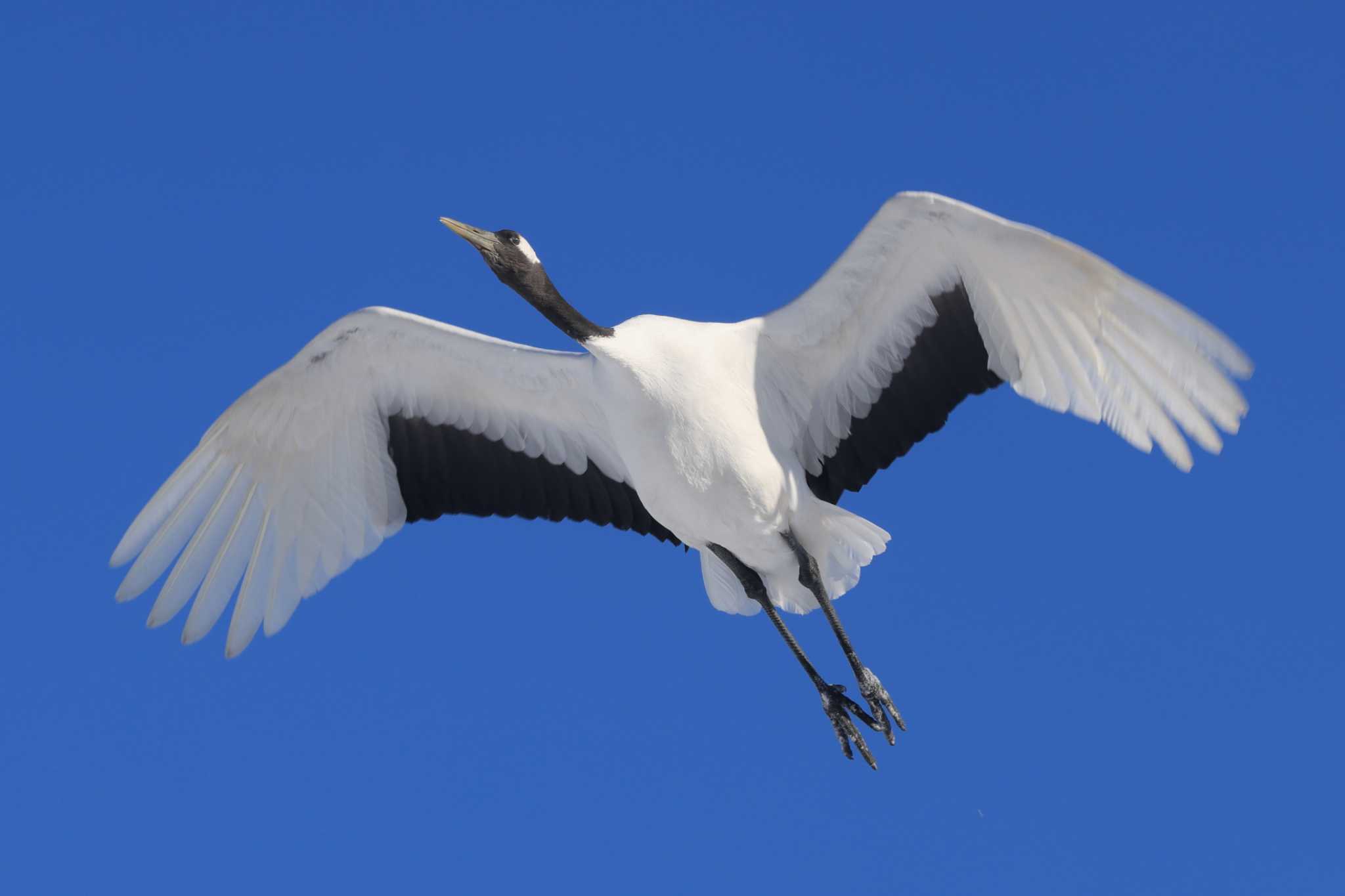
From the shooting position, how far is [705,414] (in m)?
9.73

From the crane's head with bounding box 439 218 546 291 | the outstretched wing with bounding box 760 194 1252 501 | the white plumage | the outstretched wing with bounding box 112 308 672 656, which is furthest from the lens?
the outstretched wing with bounding box 112 308 672 656

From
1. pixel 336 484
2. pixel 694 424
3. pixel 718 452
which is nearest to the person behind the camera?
pixel 694 424

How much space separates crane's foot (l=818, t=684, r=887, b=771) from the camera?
10422mm

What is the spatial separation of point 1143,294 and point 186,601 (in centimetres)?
663

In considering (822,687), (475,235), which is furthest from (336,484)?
(822,687)

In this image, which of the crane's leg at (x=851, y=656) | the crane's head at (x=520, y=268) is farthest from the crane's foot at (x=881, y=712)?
the crane's head at (x=520, y=268)

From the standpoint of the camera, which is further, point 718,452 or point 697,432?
point 718,452

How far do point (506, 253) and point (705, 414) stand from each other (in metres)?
1.69

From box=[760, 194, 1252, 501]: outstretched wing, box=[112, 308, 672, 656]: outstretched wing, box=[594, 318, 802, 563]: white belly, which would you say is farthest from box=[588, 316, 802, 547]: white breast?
box=[112, 308, 672, 656]: outstretched wing

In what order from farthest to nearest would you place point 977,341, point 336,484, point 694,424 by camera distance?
point 336,484 < point 977,341 < point 694,424

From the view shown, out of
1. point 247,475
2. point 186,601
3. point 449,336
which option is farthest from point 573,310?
point 186,601

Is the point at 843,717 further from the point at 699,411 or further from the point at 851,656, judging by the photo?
the point at 699,411

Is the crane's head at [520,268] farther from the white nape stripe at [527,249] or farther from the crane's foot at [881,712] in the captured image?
the crane's foot at [881,712]

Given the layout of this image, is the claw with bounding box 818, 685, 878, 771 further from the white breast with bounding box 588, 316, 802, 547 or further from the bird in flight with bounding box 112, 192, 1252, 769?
the white breast with bounding box 588, 316, 802, 547
